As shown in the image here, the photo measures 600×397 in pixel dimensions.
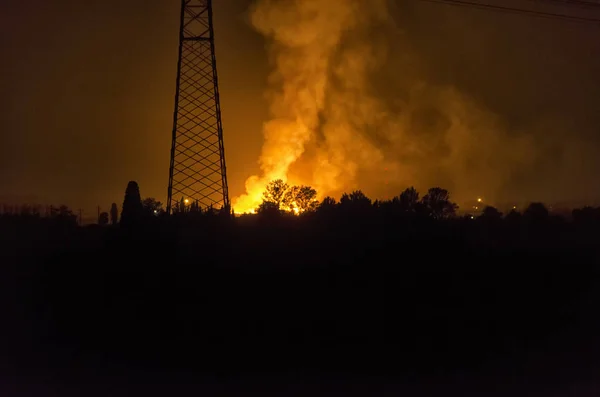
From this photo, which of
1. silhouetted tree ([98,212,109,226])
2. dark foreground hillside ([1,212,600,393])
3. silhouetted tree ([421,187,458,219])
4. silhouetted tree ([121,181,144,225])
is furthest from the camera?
silhouetted tree ([421,187,458,219])

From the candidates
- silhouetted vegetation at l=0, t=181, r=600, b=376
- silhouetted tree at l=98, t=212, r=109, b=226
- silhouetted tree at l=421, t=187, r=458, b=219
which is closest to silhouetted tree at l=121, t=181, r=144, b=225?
silhouetted vegetation at l=0, t=181, r=600, b=376

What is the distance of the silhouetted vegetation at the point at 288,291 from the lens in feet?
47.9

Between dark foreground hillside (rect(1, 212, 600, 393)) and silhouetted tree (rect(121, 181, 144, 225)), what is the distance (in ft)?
1.32

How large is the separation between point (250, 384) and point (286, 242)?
4.46m

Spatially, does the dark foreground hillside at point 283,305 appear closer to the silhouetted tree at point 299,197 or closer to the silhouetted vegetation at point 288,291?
the silhouetted vegetation at point 288,291

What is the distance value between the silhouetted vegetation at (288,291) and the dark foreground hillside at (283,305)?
0.03 metres

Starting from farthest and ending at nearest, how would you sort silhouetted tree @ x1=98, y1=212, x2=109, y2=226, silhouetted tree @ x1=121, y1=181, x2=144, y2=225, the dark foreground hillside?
silhouetted tree @ x1=98, y1=212, x2=109, y2=226
silhouetted tree @ x1=121, y1=181, x2=144, y2=225
the dark foreground hillside

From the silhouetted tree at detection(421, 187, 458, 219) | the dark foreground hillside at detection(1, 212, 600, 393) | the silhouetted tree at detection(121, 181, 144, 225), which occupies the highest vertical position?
the silhouetted tree at detection(421, 187, 458, 219)

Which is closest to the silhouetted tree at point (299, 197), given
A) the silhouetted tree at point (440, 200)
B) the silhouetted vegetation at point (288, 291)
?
the silhouetted tree at point (440, 200)

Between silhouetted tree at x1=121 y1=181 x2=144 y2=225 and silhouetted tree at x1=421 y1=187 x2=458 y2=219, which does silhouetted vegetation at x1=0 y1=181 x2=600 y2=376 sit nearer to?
silhouetted tree at x1=121 y1=181 x2=144 y2=225

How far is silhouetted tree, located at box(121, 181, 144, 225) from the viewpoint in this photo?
682 inches

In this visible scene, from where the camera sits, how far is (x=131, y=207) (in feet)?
58.4

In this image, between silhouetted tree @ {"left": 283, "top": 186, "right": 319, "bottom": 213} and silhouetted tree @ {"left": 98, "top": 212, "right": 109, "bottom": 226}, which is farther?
silhouetted tree @ {"left": 283, "top": 186, "right": 319, "bottom": 213}

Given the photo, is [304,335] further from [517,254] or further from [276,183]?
[276,183]
